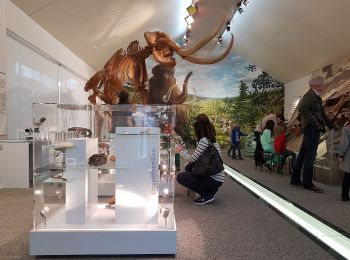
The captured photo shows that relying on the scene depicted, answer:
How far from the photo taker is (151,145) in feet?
9.09

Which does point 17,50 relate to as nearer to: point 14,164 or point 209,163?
point 14,164

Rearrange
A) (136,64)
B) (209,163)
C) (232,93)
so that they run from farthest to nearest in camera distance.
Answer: (232,93) < (136,64) < (209,163)

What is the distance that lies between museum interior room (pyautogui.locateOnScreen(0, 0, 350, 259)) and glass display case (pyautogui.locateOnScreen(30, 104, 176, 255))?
1 centimetres

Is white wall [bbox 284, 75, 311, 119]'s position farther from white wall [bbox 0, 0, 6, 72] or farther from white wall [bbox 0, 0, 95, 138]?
white wall [bbox 0, 0, 6, 72]

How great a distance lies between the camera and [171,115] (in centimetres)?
285

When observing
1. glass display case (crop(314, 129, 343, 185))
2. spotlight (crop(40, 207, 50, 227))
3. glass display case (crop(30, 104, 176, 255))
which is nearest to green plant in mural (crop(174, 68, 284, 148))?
glass display case (crop(314, 129, 343, 185))

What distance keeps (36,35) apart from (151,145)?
16.5 feet

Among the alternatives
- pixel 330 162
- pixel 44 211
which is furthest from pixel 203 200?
pixel 330 162

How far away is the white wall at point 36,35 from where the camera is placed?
5.66 meters

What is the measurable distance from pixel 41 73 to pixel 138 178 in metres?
5.30

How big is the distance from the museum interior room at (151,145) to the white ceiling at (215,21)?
5 cm

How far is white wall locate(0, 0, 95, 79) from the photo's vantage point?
5662 mm

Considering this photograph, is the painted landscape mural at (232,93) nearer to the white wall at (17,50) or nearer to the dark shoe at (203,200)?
the white wall at (17,50)

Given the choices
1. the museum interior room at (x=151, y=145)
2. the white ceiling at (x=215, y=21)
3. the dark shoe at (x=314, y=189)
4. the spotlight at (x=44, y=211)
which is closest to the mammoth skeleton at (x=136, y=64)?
the museum interior room at (x=151, y=145)
